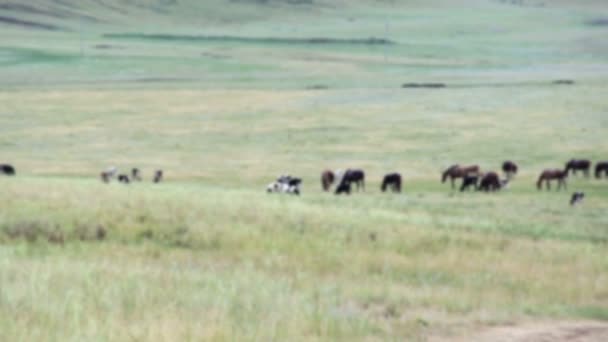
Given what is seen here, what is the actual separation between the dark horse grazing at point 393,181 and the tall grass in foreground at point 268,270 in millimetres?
11008

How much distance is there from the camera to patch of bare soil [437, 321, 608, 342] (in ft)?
30.4

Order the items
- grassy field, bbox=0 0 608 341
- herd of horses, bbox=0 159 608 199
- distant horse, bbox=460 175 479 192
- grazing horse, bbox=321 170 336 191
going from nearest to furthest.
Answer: grassy field, bbox=0 0 608 341, herd of horses, bbox=0 159 608 199, distant horse, bbox=460 175 479 192, grazing horse, bbox=321 170 336 191

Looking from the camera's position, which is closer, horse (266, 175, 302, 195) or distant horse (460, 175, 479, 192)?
horse (266, 175, 302, 195)

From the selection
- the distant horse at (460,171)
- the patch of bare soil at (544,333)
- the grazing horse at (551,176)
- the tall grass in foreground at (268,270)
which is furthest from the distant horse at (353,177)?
the patch of bare soil at (544,333)

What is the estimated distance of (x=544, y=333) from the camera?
952 cm

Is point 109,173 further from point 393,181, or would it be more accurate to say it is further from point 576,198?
point 576,198

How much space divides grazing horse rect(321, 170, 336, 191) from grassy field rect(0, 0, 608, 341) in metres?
0.39

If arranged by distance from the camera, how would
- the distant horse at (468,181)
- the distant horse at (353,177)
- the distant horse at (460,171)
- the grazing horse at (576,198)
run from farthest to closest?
the distant horse at (460,171) → the distant horse at (353,177) → the distant horse at (468,181) → the grazing horse at (576,198)

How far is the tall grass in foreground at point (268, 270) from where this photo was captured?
8938mm

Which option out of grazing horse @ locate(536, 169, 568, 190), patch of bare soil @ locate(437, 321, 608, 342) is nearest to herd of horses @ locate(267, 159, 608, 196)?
grazing horse @ locate(536, 169, 568, 190)

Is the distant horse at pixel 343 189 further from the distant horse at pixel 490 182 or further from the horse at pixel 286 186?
the distant horse at pixel 490 182

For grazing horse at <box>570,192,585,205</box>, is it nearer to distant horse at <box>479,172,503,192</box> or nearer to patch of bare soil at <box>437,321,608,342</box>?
distant horse at <box>479,172,503,192</box>

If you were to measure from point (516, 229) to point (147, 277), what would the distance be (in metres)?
11.2

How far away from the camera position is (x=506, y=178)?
124ft
